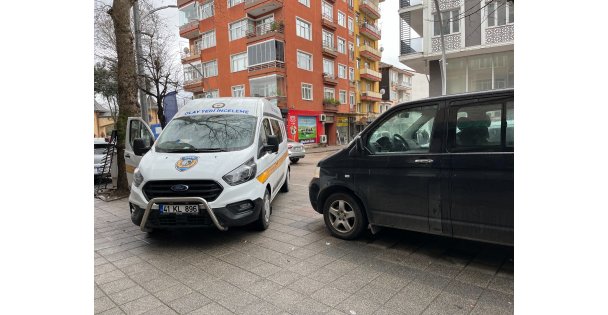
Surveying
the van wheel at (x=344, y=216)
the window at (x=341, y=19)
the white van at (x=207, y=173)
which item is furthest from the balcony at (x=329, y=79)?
the van wheel at (x=344, y=216)

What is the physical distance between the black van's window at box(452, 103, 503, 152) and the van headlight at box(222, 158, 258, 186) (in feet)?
8.81

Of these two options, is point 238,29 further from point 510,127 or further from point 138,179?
point 510,127

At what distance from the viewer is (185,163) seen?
4.68 meters

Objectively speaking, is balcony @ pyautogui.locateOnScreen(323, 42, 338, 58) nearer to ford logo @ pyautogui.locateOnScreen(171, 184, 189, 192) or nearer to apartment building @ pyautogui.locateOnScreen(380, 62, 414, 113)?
apartment building @ pyautogui.locateOnScreen(380, 62, 414, 113)

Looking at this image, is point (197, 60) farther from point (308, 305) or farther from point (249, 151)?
point (308, 305)

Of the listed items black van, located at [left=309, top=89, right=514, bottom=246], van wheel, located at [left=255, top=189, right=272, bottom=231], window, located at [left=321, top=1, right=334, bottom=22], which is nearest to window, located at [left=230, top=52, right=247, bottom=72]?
window, located at [left=321, top=1, right=334, bottom=22]

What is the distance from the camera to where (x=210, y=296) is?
3332 millimetres

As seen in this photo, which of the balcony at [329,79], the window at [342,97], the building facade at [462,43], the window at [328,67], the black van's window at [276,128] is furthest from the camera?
the window at [342,97]

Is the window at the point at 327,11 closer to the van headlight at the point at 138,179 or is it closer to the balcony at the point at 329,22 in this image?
the balcony at the point at 329,22

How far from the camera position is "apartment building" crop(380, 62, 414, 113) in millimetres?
58969

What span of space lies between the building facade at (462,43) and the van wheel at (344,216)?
14.1 meters

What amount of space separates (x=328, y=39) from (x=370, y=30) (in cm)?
1253

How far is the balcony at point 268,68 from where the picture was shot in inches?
1163

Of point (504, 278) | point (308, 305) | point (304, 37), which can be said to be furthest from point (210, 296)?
point (304, 37)
